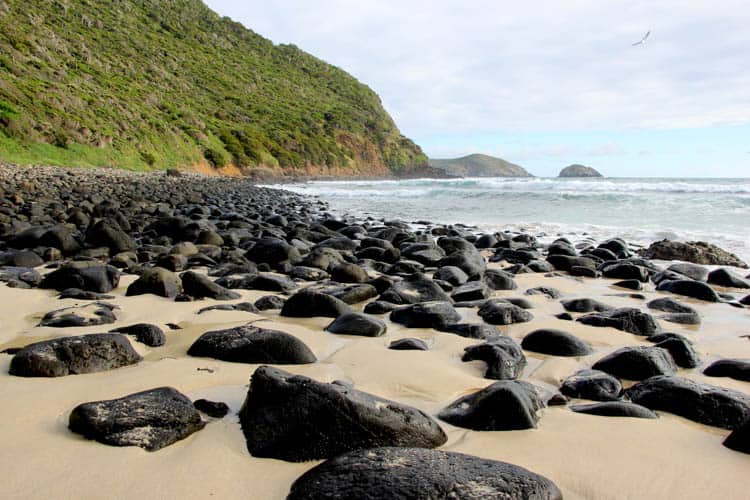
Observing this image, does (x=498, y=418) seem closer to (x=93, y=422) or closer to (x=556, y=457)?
(x=556, y=457)

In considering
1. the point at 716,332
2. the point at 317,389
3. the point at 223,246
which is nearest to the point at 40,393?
the point at 317,389

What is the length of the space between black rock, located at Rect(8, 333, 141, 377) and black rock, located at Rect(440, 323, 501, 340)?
2.07 metres

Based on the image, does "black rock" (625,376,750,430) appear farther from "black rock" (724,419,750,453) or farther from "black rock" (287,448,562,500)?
"black rock" (287,448,562,500)

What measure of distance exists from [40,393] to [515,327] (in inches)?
120

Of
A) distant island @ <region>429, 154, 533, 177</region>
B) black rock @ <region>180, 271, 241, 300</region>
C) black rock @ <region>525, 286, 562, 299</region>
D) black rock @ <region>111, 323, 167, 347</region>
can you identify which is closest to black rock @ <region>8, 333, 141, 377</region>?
black rock @ <region>111, 323, 167, 347</region>

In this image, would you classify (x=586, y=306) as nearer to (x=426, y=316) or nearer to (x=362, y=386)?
(x=426, y=316)

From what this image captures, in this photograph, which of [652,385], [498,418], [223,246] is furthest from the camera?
[223,246]

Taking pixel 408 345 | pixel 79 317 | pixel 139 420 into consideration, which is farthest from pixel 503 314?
pixel 79 317

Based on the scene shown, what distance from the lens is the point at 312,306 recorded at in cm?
401

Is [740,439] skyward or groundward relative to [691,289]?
skyward

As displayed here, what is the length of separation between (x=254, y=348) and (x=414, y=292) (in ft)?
6.85

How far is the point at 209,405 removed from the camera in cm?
218

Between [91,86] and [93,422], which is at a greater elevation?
[91,86]

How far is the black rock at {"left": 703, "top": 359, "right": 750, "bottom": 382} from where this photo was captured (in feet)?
9.53
